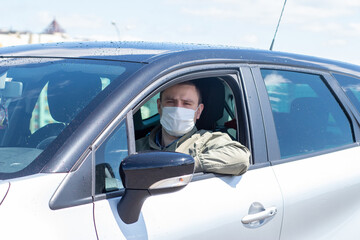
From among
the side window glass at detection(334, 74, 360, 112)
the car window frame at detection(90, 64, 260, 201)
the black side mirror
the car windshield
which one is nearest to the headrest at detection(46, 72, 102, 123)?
the car windshield

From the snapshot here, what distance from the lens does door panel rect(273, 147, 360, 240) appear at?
279 centimetres

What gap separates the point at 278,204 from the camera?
2686 mm

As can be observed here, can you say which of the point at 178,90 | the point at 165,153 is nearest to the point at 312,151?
the point at 178,90

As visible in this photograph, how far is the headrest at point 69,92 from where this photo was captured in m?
2.31

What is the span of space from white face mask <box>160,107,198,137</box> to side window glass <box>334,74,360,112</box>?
108 centimetres

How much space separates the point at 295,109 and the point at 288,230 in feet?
2.62

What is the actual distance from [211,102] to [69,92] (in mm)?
1242

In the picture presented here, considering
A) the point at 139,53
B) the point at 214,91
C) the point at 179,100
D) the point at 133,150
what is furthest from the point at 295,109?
the point at 133,150

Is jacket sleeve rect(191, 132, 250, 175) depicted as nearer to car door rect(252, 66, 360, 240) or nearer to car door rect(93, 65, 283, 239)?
car door rect(93, 65, 283, 239)

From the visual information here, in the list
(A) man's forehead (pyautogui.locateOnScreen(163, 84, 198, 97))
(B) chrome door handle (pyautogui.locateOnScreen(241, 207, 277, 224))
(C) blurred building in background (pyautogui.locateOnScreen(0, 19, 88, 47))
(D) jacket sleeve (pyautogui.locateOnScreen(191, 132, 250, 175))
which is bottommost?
(B) chrome door handle (pyautogui.locateOnScreen(241, 207, 277, 224))

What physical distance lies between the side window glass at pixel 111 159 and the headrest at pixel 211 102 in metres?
1.13

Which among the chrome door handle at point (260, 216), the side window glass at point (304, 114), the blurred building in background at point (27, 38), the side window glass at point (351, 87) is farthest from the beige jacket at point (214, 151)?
the blurred building in background at point (27, 38)

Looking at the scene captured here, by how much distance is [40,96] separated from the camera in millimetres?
2582

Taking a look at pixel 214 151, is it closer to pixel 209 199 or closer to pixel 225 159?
pixel 225 159
